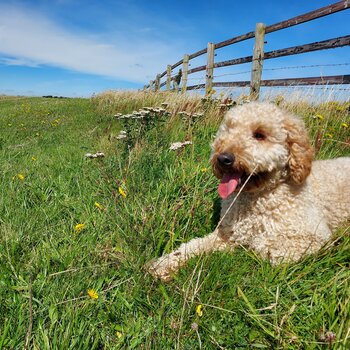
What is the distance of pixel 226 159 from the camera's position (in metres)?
2.62

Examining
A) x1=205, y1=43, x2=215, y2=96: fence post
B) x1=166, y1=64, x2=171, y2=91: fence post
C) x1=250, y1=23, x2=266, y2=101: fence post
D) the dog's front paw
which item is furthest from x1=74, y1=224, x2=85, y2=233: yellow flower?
x1=166, y1=64, x2=171, y2=91: fence post

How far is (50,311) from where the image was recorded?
6.10 feet

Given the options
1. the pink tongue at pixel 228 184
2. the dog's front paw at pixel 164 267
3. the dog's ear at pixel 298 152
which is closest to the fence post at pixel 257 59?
the dog's ear at pixel 298 152

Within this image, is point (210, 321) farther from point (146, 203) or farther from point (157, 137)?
point (157, 137)

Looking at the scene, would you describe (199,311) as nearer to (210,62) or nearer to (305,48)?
(305,48)

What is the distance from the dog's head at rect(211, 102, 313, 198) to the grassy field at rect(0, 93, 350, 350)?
60 centimetres

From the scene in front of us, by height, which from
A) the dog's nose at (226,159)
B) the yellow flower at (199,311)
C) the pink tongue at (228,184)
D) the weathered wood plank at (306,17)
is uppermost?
the weathered wood plank at (306,17)

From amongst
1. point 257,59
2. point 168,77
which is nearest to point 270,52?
point 257,59

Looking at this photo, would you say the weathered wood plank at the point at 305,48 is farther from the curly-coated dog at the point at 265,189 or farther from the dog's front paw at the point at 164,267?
the dog's front paw at the point at 164,267

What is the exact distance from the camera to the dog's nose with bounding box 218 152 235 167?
262 cm

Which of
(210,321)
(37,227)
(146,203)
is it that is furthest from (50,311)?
(146,203)

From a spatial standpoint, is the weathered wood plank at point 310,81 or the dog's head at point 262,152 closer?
the dog's head at point 262,152

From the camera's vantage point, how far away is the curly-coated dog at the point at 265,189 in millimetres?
2684

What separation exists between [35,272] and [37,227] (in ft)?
2.29
